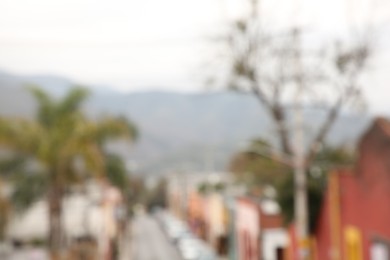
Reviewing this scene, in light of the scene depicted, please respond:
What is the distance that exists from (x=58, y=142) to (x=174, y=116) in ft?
48.6

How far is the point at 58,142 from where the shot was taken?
977 centimetres

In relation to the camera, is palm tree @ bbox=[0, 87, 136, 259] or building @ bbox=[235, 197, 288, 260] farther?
building @ bbox=[235, 197, 288, 260]

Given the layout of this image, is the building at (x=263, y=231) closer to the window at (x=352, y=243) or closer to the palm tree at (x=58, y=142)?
the window at (x=352, y=243)

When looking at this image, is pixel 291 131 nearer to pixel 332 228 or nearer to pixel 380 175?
pixel 332 228

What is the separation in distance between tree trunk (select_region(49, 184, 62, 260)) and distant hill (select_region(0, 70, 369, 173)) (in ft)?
4.40

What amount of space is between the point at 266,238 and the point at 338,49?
7069 millimetres

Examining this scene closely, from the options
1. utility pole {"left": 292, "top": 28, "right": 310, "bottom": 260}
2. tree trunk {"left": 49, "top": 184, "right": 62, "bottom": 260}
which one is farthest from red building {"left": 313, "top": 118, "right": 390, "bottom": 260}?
tree trunk {"left": 49, "top": 184, "right": 62, "bottom": 260}

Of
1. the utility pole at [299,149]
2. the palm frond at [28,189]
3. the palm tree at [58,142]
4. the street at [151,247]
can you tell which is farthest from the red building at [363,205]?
the street at [151,247]

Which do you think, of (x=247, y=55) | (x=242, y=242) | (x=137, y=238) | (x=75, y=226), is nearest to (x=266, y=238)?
(x=242, y=242)

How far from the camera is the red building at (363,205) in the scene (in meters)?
9.70

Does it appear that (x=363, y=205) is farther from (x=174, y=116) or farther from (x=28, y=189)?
(x=174, y=116)

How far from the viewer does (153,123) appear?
25.5 meters

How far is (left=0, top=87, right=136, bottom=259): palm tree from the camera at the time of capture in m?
9.65

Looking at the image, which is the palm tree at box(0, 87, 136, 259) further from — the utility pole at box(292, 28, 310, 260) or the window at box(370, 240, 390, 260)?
the window at box(370, 240, 390, 260)
